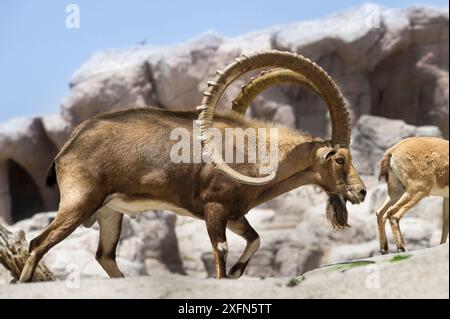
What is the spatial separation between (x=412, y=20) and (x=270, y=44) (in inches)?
182

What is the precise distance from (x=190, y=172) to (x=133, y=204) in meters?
0.71

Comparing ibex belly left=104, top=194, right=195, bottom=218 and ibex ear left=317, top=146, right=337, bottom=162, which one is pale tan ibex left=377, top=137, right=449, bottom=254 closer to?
ibex ear left=317, top=146, right=337, bottom=162

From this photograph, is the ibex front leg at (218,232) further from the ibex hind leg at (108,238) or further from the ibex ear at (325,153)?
the ibex ear at (325,153)

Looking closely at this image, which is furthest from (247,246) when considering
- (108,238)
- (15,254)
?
(15,254)

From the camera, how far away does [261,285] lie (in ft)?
19.6

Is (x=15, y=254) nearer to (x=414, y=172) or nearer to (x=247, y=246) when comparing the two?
(x=247, y=246)

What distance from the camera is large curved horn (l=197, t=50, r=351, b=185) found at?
341 inches

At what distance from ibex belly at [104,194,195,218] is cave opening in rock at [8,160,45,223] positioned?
20909 mm

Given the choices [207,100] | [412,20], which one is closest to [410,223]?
[412,20]

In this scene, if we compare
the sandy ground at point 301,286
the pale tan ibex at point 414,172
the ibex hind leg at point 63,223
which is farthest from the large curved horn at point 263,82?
the sandy ground at point 301,286

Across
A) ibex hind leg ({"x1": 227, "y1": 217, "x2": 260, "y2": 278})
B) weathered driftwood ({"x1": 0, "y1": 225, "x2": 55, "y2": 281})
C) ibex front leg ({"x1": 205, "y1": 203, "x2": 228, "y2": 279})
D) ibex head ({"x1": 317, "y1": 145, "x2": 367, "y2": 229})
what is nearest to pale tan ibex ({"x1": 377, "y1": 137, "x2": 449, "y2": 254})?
ibex head ({"x1": 317, "y1": 145, "x2": 367, "y2": 229})

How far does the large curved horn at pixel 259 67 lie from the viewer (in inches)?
341
